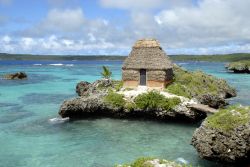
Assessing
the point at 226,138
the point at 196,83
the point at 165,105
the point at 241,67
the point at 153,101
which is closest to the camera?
the point at 226,138

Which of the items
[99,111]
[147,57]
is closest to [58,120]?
[99,111]

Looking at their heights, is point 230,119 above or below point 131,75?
below

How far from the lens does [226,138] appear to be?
1825cm

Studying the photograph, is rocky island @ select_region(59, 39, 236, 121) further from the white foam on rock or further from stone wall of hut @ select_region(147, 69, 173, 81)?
the white foam on rock

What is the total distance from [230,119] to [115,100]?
1334 centimetres

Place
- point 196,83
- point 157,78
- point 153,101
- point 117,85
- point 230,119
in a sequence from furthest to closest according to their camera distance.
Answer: point 196,83 → point 117,85 → point 157,78 → point 153,101 → point 230,119

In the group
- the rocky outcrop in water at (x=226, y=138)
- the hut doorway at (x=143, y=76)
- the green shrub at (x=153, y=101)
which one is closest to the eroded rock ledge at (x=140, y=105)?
the green shrub at (x=153, y=101)

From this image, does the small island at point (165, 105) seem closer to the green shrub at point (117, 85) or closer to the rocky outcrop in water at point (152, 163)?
the green shrub at point (117, 85)

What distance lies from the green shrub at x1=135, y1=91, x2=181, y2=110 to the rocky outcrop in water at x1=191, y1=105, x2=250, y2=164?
379 inches

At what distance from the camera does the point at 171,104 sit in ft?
95.2

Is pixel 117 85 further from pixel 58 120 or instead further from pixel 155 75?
pixel 58 120

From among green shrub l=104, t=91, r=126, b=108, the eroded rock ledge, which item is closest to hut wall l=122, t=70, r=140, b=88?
Answer: the eroded rock ledge

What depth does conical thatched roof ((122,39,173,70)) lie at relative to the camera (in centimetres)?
3374

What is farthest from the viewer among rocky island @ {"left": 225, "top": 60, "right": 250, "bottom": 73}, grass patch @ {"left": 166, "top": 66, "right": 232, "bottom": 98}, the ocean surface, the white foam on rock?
rocky island @ {"left": 225, "top": 60, "right": 250, "bottom": 73}
